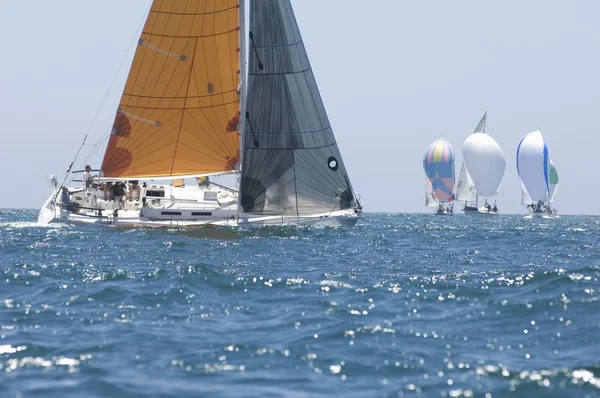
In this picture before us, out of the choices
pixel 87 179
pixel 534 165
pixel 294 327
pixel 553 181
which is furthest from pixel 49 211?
pixel 553 181

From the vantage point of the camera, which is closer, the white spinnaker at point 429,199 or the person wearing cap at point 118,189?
the person wearing cap at point 118,189

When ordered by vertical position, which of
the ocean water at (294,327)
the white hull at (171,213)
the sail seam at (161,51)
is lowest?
the ocean water at (294,327)

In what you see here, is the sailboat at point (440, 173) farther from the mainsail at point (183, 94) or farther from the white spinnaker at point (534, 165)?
the mainsail at point (183, 94)

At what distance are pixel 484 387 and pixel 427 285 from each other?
27.1ft

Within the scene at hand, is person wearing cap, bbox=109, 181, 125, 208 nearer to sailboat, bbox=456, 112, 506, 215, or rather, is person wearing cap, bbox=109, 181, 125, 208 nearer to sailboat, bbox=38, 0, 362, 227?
sailboat, bbox=38, 0, 362, 227

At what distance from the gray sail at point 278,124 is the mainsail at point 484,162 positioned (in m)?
80.9

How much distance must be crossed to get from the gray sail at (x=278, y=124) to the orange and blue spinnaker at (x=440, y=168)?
88975mm

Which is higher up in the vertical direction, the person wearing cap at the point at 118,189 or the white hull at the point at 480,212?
the person wearing cap at the point at 118,189

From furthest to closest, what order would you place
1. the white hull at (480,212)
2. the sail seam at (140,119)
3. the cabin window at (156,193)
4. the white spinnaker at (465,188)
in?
the white spinnaker at (465,188) < the white hull at (480,212) < the sail seam at (140,119) < the cabin window at (156,193)

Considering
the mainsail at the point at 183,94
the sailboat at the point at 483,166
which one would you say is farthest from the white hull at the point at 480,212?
the mainsail at the point at 183,94

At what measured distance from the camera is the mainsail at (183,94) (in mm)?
39000

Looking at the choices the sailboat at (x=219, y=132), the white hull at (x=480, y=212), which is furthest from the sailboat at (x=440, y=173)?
the sailboat at (x=219, y=132)

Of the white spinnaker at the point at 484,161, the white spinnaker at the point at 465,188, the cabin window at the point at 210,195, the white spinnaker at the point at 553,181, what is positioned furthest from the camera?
the white spinnaker at the point at 553,181

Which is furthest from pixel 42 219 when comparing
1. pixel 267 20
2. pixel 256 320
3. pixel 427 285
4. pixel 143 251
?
pixel 256 320
